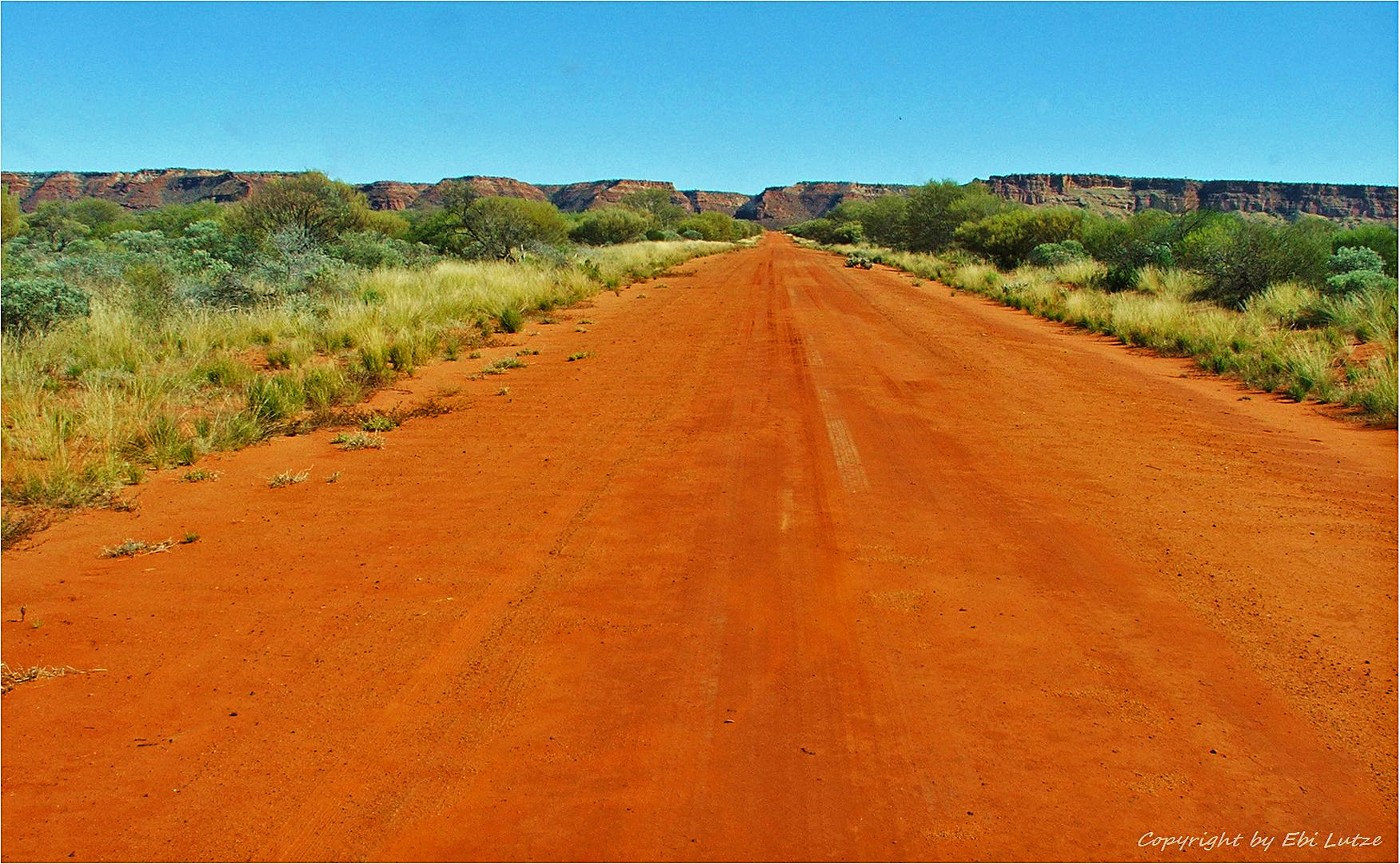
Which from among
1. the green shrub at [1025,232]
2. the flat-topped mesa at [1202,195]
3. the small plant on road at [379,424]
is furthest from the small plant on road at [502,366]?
the flat-topped mesa at [1202,195]

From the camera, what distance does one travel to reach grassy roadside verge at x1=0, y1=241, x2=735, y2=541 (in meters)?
6.39

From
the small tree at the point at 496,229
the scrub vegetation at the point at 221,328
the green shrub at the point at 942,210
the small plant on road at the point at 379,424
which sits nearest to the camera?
the scrub vegetation at the point at 221,328

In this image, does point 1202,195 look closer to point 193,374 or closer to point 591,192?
point 591,192

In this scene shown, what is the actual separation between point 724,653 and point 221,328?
10.5 meters

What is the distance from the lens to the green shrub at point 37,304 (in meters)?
10.5

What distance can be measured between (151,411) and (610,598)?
228 inches

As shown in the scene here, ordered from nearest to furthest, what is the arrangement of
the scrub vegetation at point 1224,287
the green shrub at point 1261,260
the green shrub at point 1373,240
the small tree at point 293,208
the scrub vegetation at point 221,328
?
the scrub vegetation at point 221,328, the scrub vegetation at point 1224,287, the green shrub at point 1261,260, the green shrub at point 1373,240, the small tree at point 293,208

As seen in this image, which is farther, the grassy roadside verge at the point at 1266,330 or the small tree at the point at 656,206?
the small tree at the point at 656,206

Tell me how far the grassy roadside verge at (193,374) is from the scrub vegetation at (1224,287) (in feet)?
35.5

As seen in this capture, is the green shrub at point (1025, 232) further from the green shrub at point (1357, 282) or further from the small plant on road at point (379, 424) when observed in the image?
the small plant on road at point (379, 424)

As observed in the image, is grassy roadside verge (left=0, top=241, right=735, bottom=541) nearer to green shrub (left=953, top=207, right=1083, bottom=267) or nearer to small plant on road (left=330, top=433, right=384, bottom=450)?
small plant on road (left=330, top=433, right=384, bottom=450)

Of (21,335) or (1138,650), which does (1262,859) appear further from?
(21,335)

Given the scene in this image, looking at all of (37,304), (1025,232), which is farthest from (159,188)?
(37,304)

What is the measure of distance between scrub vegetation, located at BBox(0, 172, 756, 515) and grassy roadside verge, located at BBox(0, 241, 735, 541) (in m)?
0.02
